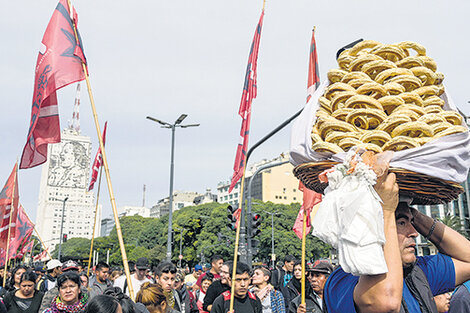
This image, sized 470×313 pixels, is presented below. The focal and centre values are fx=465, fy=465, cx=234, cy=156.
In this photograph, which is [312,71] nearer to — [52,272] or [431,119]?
[431,119]

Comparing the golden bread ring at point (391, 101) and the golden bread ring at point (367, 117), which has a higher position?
the golden bread ring at point (391, 101)

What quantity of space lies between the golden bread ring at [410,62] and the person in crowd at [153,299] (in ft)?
11.0

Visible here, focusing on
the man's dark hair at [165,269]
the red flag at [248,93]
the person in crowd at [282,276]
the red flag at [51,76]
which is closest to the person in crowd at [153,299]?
the man's dark hair at [165,269]

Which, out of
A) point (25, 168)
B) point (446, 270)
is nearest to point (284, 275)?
point (25, 168)

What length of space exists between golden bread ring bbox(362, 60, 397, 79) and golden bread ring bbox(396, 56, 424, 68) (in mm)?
63

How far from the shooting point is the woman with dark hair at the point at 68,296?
4797mm

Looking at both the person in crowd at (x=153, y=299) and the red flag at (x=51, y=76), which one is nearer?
the person in crowd at (x=153, y=299)

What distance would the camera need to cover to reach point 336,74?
8.13ft

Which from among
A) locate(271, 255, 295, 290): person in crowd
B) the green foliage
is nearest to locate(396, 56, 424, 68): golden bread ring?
locate(271, 255, 295, 290): person in crowd

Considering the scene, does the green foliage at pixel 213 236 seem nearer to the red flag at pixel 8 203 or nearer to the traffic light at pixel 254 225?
the traffic light at pixel 254 225

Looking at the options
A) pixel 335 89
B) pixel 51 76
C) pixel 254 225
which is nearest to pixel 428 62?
pixel 335 89

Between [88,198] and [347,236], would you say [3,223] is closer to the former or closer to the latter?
[347,236]

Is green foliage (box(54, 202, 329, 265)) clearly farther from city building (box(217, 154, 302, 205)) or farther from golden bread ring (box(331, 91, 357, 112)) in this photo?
golden bread ring (box(331, 91, 357, 112))

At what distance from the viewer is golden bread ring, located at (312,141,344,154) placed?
214cm
